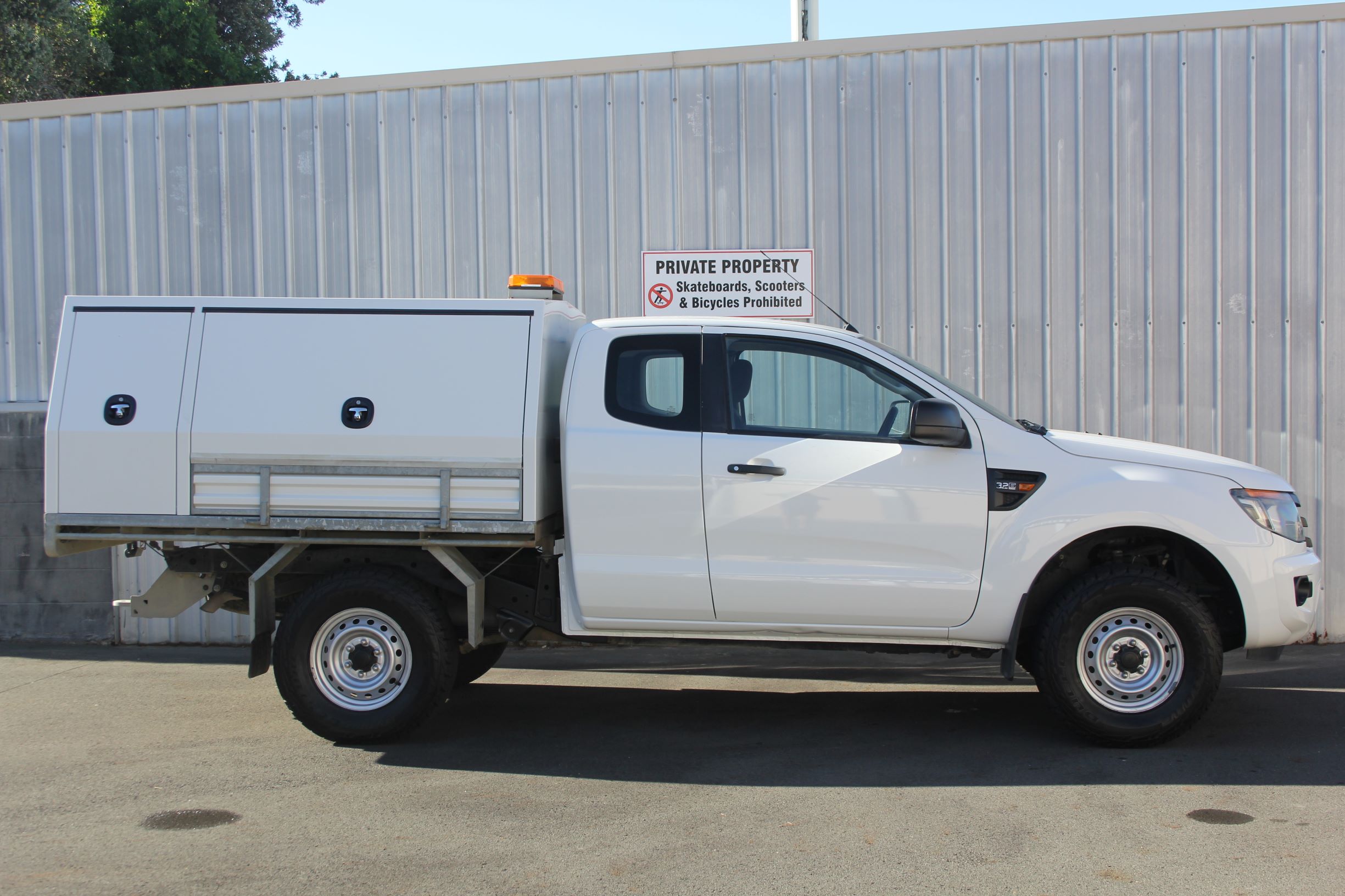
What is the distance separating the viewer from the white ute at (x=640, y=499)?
5.64 m

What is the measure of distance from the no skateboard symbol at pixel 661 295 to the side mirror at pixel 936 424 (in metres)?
3.98

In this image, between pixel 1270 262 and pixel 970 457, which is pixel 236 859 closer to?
pixel 970 457

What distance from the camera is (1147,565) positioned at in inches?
229

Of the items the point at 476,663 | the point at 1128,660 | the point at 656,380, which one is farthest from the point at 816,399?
the point at 476,663

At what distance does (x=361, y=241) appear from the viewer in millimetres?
9625

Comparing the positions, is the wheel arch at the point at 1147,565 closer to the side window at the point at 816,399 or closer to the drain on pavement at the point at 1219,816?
the side window at the point at 816,399

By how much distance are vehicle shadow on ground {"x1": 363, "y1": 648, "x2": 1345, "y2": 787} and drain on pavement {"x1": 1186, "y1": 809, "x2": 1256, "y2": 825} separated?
40 cm

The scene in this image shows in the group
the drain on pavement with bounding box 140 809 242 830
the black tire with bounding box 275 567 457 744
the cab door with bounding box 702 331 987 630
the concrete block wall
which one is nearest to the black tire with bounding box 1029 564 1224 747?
the cab door with bounding box 702 331 987 630

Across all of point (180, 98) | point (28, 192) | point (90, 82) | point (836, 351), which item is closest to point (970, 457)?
point (836, 351)

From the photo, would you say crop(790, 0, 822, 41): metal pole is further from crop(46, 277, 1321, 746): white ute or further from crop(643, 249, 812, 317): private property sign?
crop(46, 277, 1321, 746): white ute

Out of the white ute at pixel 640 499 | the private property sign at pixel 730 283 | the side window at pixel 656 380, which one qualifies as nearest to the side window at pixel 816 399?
the white ute at pixel 640 499

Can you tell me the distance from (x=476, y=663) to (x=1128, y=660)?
3804mm

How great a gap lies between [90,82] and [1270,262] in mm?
21345

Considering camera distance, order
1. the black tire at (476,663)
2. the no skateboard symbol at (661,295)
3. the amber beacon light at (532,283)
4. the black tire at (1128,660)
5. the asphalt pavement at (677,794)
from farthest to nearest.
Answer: the no skateboard symbol at (661,295) → the black tire at (476,663) → the amber beacon light at (532,283) → the black tire at (1128,660) → the asphalt pavement at (677,794)
